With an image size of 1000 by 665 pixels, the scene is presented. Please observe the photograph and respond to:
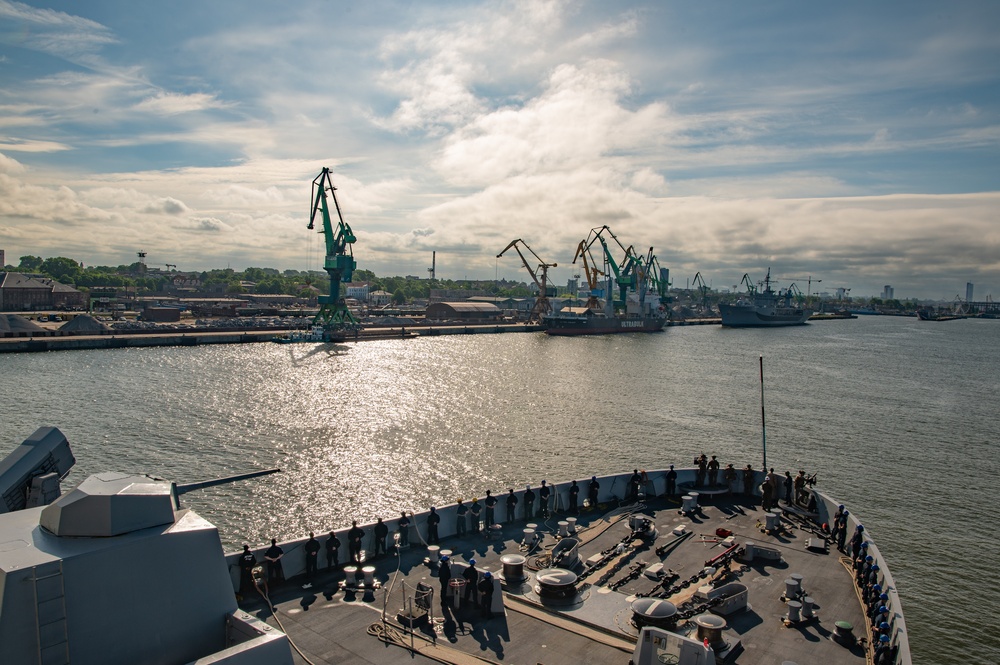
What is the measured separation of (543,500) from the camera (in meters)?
16.3

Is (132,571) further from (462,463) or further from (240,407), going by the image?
(240,407)

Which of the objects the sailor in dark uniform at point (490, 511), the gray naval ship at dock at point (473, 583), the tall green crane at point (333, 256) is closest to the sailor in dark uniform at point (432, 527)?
the gray naval ship at dock at point (473, 583)

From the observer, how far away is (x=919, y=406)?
182 feet

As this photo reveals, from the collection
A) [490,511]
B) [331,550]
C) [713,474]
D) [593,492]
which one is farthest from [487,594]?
[713,474]

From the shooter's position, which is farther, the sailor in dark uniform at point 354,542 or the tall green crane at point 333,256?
the tall green crane at point 333,256

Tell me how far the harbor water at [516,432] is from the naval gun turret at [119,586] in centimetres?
1792

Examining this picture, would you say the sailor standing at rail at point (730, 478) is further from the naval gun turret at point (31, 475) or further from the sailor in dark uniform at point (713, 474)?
the naval gun turret at point (31, 475)

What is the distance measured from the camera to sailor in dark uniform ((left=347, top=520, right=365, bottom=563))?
1330cm

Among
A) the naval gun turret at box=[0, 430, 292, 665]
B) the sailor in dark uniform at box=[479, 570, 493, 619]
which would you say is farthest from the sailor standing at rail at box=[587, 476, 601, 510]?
the naval gun turret at box=[0, 430, 292, 665]

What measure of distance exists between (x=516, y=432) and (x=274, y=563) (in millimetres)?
31721

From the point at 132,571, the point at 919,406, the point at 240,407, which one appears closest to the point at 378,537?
the point at 132,571

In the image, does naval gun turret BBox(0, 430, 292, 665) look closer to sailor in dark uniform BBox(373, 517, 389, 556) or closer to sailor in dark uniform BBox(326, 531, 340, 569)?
sailor in dark uniform BBox(326, 531, 340, 569)

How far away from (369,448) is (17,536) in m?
31.5

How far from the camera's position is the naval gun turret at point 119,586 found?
6.66 meters
